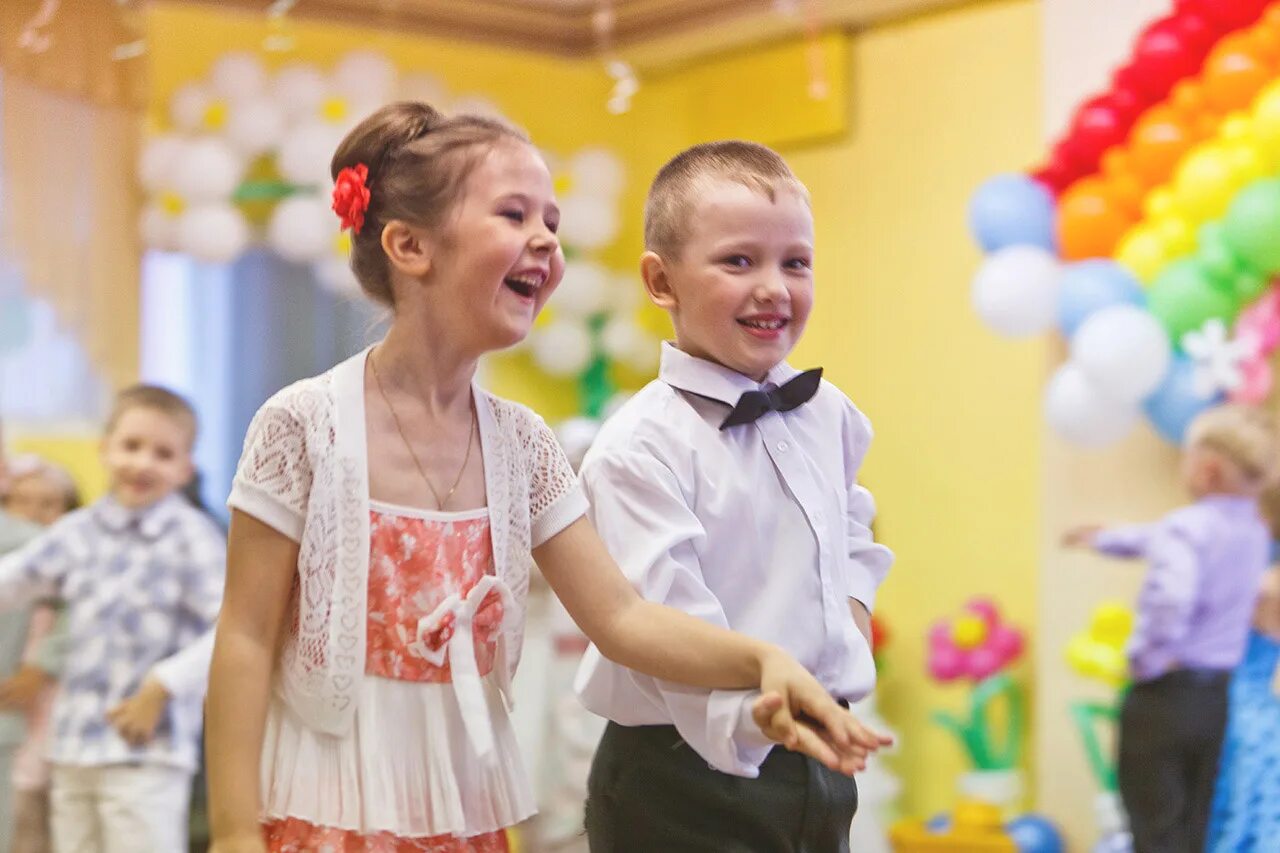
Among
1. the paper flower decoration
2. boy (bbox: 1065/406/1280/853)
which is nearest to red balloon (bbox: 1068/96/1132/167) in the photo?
boy (bbox: 1065/406/1280/853)

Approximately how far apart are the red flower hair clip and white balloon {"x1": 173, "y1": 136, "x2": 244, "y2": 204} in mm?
4317

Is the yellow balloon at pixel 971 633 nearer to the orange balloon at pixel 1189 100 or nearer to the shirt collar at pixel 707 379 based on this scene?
the orange balloon at pixel 1189 100

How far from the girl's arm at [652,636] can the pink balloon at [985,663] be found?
4062 millimetres

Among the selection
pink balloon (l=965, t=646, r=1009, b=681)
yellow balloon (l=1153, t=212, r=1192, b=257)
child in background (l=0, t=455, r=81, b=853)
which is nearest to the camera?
child in background (l=0, t=455, r=81, b=853)

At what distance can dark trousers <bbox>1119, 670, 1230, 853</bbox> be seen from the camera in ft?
14.2

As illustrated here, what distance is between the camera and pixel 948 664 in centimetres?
584

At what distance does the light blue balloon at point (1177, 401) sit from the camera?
4664 millimetres

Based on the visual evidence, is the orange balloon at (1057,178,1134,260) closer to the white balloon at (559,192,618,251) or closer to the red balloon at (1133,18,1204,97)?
the red balloon at (1133,18,1204,97)

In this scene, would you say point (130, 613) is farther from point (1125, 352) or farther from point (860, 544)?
point (1125, 352)

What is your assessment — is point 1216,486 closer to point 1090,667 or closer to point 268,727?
point 1090,667

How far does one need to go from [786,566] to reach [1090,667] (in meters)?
3.19

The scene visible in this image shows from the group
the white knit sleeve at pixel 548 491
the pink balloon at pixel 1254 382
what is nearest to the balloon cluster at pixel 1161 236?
the pink balloon at pixel 1254 382

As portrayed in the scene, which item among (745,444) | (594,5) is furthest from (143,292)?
(745,444)

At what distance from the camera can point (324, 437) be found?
5.94 feet
